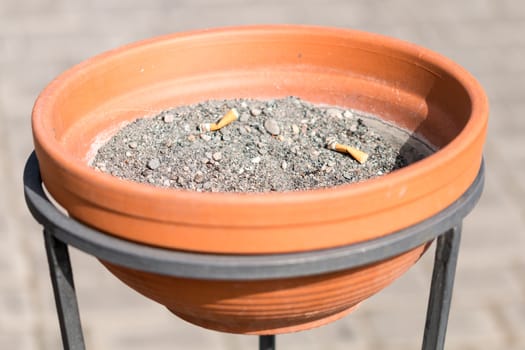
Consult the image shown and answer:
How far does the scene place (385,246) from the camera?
0.96m

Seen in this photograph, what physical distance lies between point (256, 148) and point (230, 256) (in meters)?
0.32

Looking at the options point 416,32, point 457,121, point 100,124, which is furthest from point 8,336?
Result: point 416,32

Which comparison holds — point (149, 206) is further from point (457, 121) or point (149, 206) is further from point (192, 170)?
point (457, 121)

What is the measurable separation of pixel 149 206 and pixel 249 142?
13.7 inches

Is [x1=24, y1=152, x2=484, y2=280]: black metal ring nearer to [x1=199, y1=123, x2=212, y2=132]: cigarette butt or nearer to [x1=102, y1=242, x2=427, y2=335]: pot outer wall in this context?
[x1=102, y1=242, x2=427, y2=335]: pot outer wall

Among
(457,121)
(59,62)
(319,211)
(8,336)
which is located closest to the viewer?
(319,211)

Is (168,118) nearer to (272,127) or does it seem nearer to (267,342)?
(272,127)

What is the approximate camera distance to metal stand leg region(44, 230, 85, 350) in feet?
3.50

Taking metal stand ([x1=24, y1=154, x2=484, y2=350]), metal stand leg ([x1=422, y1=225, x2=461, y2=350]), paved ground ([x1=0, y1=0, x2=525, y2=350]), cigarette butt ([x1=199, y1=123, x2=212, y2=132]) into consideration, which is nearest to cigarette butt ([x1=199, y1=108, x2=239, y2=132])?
cigarette butt ([x1=199, y1=123, x2=212, y2=132])

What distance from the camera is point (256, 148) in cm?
123

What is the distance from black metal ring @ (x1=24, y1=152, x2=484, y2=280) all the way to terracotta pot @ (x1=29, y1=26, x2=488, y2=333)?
0.01 meters

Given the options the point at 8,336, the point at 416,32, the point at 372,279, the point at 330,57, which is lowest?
the point at 8,336

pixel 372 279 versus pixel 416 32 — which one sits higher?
pixel 372 279

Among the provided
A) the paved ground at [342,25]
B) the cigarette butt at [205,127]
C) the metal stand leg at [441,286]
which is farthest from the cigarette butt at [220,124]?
the paved ground at [342,25]
